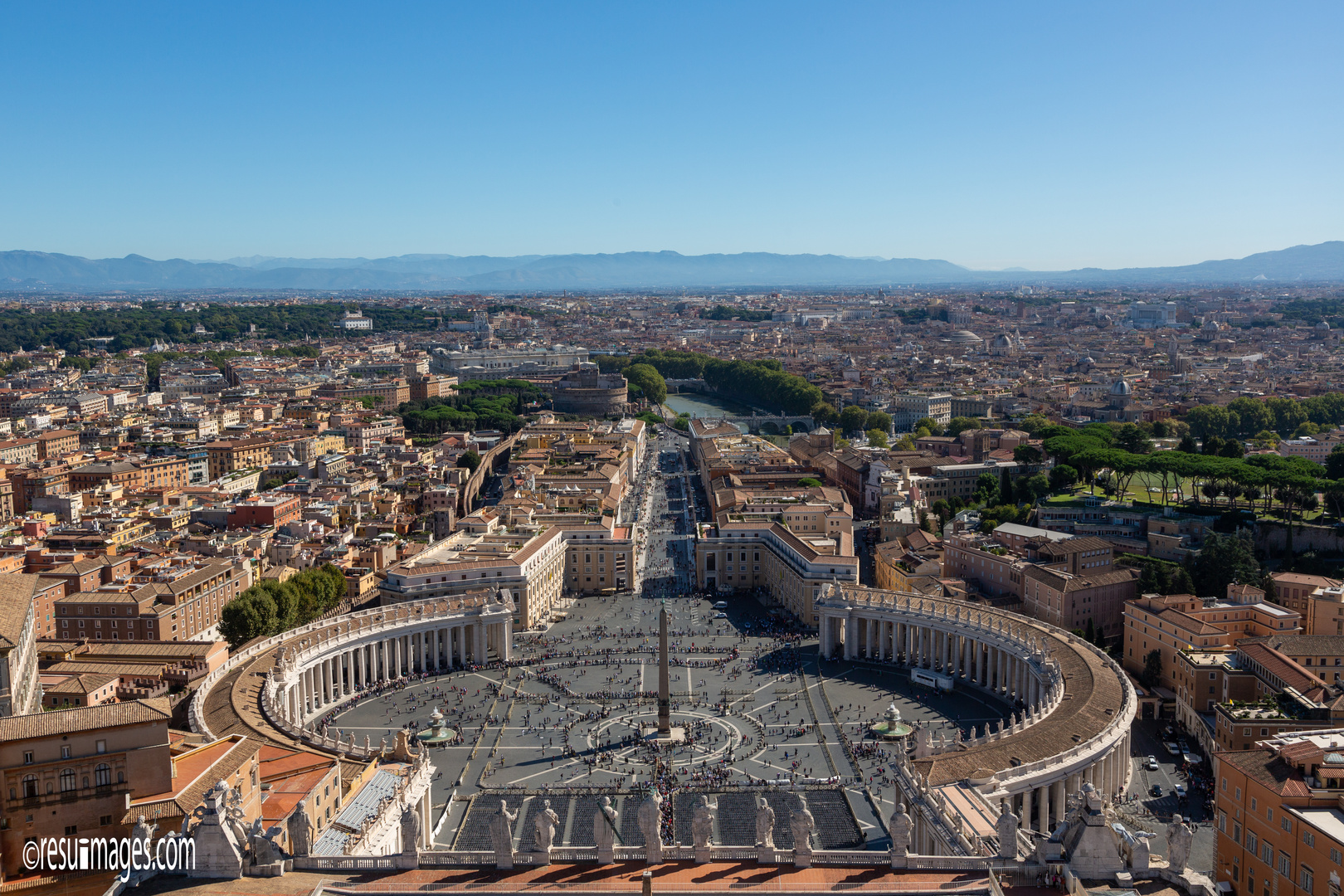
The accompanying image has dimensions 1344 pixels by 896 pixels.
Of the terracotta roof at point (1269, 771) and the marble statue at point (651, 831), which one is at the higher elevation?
the marble statue at point (651, 831)

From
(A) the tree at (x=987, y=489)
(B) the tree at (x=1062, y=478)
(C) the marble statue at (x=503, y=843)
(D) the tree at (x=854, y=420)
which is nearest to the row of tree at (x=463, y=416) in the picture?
(D) the tree at (x=854, y=420)

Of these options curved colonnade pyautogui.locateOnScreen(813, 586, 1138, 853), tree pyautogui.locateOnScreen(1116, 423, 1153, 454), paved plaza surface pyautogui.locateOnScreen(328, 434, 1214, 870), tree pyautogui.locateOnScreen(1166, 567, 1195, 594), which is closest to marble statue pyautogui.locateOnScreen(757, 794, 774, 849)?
curved colonnade pyautogui.locateOnScreen(813, 586, 1138, 853)

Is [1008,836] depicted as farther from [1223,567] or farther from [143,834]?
[1223,567]

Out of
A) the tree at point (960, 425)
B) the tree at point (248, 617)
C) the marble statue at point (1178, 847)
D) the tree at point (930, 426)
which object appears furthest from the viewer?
the tree at point (930, 426)

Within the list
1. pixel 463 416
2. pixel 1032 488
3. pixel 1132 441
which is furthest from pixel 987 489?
pixel 463 416

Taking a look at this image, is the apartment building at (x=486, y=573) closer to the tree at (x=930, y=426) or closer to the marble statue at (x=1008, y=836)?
the marble statue at (x=1008, y=836)

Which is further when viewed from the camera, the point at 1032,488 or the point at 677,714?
the point at 1032,488

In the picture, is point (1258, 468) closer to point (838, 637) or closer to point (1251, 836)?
point (838, 637)
